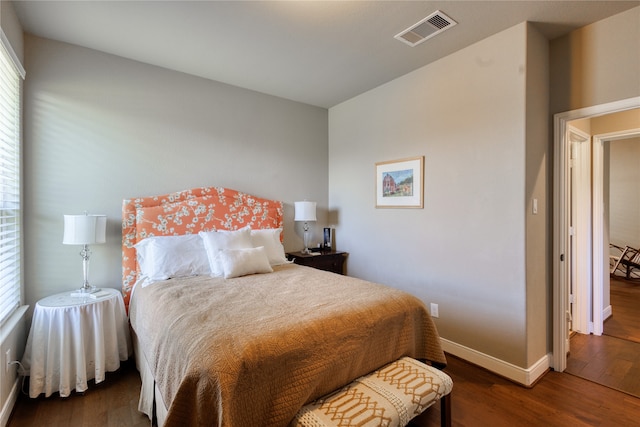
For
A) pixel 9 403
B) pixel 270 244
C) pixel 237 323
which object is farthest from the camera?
pixel 270 244

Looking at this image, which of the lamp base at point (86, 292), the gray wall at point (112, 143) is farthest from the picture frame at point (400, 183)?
the lamp base at point (86, 292)

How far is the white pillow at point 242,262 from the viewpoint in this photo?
8.60 ft

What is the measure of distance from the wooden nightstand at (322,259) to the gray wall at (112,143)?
84cm

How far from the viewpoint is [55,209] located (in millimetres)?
2543

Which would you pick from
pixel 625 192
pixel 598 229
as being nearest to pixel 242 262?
pixel 598 229

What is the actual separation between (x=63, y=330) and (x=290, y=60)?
2799mm

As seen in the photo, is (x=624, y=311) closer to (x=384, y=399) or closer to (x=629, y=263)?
(x=629, y=263)

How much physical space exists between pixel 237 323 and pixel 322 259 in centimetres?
222

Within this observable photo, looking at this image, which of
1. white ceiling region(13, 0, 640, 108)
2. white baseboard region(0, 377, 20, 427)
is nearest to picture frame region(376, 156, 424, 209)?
white ceiling region(13, 0, 640, 108)

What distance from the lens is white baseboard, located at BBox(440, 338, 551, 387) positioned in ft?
7.75

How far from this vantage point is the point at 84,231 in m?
2.33

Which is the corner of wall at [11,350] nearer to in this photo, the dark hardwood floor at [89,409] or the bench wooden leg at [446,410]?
the dark hardwood floor at [89,409]

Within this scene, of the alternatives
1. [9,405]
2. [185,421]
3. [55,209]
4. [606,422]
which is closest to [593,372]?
[606,422]

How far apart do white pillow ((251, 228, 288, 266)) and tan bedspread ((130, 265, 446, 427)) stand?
809mm
